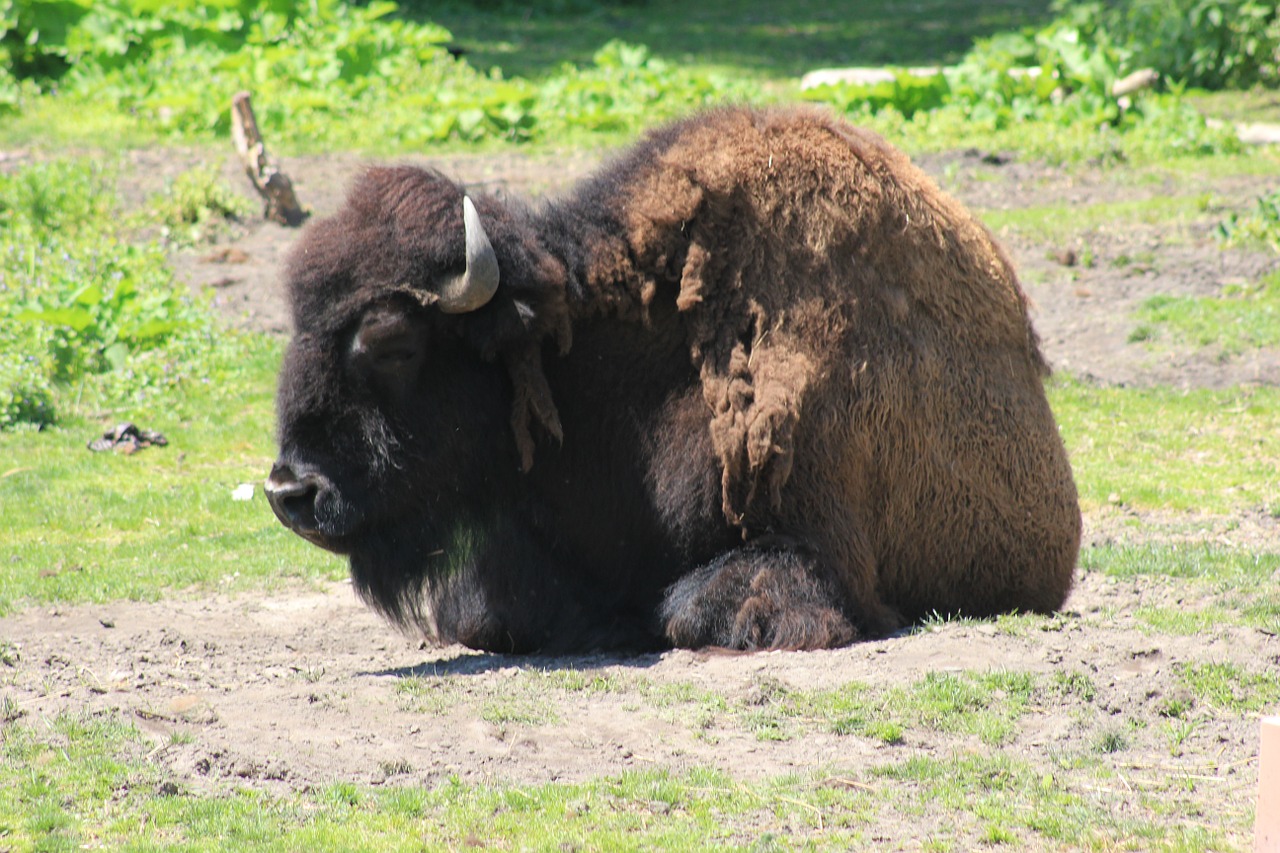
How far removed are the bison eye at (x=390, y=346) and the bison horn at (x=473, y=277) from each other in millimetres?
149

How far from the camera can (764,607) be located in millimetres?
5512

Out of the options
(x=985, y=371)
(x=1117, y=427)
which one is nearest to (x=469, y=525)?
(x=985, y=371)

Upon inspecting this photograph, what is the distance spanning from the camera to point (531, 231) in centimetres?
565

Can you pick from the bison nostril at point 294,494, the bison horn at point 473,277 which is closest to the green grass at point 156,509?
the bison nostril at point 294,494

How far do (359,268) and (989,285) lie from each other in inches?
97.5

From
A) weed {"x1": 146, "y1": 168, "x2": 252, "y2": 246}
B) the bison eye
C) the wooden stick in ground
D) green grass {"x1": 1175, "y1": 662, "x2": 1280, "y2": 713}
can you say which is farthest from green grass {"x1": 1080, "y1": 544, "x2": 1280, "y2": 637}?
weed {"x1": 146, "y1": 168, "x2": 252, "y2": 246}

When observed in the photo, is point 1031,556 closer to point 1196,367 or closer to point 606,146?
point 1196,367

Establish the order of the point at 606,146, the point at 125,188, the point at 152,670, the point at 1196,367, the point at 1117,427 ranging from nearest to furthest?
1. the point at 152,670
2. the point at 1117,427
3. the point at 1196,367
4. the point at 125,188
5. the point at 606,146

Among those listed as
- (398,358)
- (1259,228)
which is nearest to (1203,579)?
(398,358)

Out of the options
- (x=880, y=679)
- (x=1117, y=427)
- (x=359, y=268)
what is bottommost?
(x=1117, y=427)

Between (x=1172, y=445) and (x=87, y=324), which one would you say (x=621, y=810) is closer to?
(x=1172, y=445)

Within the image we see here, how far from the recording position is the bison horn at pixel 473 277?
523 cm

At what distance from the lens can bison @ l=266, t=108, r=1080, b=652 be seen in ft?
17.7

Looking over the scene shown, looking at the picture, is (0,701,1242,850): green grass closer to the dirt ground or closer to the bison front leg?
the dirt ground
